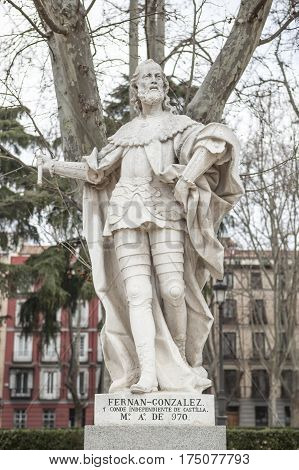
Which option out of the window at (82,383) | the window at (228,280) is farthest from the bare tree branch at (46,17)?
the window at (82,383)

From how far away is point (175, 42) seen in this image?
1194 centimetres

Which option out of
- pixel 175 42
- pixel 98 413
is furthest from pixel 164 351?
pixel 175 42

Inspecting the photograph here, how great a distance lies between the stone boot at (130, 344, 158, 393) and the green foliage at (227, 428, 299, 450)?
11.9 metres

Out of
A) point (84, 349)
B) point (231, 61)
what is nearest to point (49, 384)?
point (84, 349)

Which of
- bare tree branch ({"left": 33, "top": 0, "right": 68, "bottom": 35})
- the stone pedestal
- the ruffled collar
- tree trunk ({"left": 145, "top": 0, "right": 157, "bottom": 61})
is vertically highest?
tree trunk ({"left": 145, "top": 0, "right": 157, "bottom": 61})

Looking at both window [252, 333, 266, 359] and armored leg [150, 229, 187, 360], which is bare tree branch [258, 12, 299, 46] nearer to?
armored leg [150, 229, 187, 360]

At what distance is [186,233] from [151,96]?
1327mm

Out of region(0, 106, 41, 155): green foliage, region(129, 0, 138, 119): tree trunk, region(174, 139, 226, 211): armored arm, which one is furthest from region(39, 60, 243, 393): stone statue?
region(0, 106, 41, 155): green foliage

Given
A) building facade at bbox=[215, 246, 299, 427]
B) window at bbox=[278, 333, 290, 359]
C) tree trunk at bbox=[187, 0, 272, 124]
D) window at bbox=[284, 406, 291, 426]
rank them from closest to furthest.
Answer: tree trunk at bbox=[187, 0, 272, 124] < window at bbox=[278, 333, 290, 359] < building facade at bbox=[215, 246, 299, 427] < window at bbox=[284, 406, 291, 426]

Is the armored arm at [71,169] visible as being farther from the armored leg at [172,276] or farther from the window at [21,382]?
the window at [21,382]

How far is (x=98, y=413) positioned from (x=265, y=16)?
6235 mm

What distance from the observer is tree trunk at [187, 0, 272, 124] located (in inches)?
356
